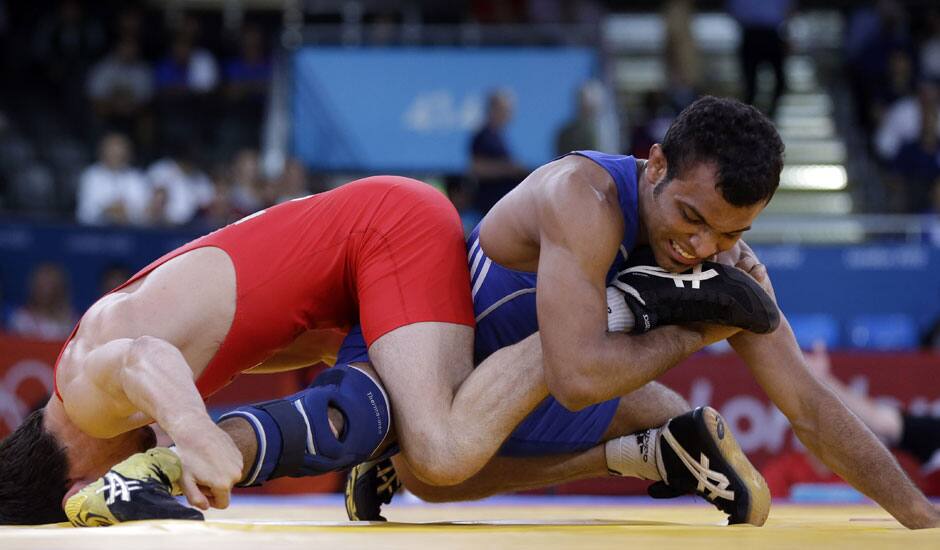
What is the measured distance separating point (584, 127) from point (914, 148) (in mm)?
2336

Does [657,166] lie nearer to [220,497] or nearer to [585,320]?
[585,320]

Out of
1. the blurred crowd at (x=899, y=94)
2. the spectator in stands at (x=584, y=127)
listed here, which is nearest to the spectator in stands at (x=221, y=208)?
the spectator in stands at (x=584, y=127)

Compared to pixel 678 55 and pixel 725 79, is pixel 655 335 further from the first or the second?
A: pixel 725 79

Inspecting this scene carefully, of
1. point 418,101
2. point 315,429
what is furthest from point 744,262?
point 418,101

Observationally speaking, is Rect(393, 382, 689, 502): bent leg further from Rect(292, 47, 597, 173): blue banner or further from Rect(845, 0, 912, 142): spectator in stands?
Rect(845, 0, 912, 142): spectator in stands

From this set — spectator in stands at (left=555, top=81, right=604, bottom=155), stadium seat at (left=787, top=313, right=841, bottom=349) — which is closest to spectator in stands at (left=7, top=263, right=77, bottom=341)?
spectator in stands at (left=555, top=81, right=604, bottom=155)

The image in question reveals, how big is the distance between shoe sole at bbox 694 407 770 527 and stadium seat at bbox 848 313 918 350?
14.0ft

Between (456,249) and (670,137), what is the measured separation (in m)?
0.66

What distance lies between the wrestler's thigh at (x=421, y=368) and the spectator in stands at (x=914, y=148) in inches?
218

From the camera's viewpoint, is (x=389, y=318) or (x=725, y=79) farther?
(x=725, y=79)

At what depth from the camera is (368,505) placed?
336 centimetres

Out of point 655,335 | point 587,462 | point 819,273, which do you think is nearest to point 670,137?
point 655,335

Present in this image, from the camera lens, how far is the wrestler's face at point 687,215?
9.11 ft

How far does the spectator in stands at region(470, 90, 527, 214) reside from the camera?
754 centimetres
